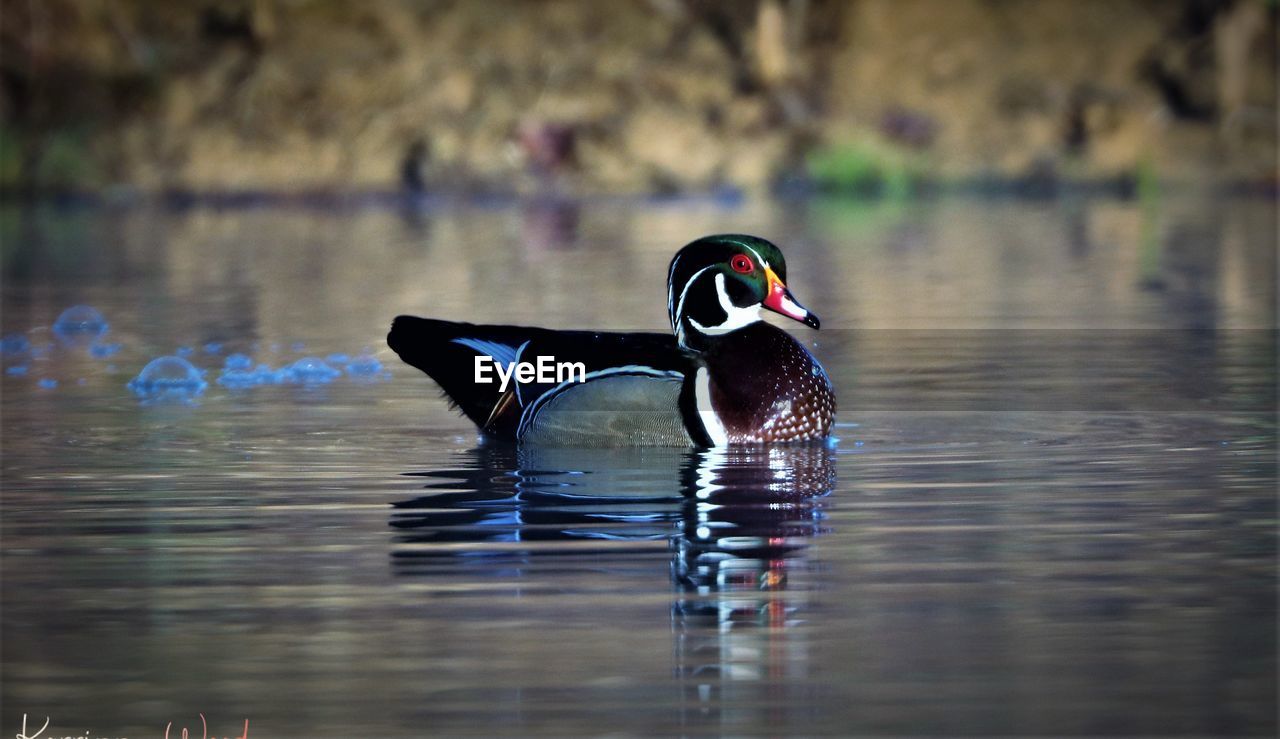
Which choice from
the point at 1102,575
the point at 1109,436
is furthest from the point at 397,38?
the point at 1102,575

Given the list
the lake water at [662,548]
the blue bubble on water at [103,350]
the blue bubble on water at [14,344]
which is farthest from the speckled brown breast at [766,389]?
the blue bubble on water at [14,344]

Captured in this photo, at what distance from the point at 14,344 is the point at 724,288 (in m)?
6.09

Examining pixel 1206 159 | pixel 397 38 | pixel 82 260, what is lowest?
pixel 82 260

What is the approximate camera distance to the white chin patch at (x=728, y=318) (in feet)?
30.1

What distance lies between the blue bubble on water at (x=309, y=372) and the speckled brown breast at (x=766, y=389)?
347cm

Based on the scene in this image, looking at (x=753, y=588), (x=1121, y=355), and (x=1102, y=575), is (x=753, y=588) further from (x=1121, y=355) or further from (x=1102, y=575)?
(x=1121, y=355)

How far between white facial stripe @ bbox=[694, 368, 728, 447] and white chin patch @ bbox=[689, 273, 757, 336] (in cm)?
25

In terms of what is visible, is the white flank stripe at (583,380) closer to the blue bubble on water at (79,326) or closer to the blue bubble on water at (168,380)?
the blue bubble on water at (168,380)

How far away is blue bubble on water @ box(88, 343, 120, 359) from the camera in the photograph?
43.3 feet

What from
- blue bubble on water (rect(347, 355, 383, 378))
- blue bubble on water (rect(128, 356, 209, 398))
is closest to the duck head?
blue bubble on water (rect(128, 356, 209, 398))

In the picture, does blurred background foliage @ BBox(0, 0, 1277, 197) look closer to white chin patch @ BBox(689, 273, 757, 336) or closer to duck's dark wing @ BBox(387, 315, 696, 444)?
duck's dark wing @ BBox(387, 315, 696, 444)

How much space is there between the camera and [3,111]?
34.4 metres

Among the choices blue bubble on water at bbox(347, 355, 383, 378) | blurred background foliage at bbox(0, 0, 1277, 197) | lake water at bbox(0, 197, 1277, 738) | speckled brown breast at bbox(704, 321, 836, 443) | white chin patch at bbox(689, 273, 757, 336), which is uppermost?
blurred background foliage at bbox(0, 0, 1277, 197)

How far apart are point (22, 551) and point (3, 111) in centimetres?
2868
